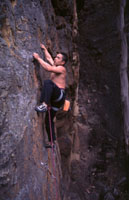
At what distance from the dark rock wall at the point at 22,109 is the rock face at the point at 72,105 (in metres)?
0.01

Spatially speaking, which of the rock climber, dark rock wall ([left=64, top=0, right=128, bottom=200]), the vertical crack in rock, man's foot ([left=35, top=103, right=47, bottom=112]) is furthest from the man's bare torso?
the vertical crack in rock

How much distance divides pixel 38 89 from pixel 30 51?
A: 61 centimetres

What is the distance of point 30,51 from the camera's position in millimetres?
2865

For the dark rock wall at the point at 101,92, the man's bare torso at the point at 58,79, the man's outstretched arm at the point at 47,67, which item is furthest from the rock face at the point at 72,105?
the man's bare torso at the point at 58,79

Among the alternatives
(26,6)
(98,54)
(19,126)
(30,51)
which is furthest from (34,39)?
(98,54)

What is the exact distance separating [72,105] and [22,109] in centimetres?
393

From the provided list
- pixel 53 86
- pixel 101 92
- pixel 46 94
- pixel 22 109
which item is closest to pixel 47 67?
pixel 53 86

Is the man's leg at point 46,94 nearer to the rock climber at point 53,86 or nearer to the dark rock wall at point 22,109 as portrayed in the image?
the rock climber at point 53,86

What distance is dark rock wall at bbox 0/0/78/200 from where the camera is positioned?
7.06 feet

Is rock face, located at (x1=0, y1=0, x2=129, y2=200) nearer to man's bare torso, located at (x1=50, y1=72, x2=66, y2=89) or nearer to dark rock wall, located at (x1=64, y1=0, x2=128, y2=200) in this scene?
dark rock wall, located at (x1=64, y1=0, x2=128, y2=200)

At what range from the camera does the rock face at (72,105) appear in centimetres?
230

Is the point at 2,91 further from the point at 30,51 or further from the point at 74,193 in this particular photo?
the point at 74,193

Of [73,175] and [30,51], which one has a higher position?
[30,51]

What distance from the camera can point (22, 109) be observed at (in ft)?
8.20
